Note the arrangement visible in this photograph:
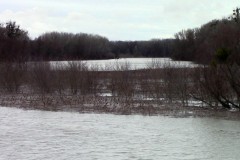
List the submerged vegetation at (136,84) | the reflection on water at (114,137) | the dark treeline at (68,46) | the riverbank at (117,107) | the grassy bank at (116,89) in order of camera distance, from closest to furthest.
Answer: the reflection on water at (114,137), the riverbank at (117,107), the submerged vegetation at (136,84), the grassy bank at (116,89), the dark treeline at (68,46)

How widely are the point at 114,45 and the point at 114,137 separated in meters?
135

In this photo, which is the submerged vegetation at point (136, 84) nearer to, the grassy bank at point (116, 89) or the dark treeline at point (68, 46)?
the grassy bank at point (116, 89)

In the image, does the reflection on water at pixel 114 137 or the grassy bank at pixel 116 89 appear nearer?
the reflection on water at pixel 114 137

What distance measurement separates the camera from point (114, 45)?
489 feet

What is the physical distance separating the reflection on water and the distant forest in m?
5.81

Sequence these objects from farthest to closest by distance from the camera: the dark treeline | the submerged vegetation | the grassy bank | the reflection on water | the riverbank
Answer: the dark treeline < the grassy bank < the submerged vegetation < the riverbank < the reflection on water

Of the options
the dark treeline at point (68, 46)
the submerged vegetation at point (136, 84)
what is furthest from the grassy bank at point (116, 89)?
the dark treeline at point (68, 46)

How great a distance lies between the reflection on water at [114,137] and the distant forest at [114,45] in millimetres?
5806

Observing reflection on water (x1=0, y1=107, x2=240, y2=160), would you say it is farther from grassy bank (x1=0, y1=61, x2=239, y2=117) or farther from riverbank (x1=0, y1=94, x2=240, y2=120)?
grassy bank (x1=0, y1=61, x2=239, y2=117)

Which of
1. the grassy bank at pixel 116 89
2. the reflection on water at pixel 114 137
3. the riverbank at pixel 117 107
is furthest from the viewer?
the grassy bank at pixel 116 89

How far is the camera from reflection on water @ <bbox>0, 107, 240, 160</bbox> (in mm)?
12141

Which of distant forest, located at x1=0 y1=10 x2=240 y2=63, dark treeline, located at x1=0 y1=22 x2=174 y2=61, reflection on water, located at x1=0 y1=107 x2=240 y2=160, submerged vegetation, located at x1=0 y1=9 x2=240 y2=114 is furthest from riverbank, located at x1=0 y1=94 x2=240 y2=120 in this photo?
dark treeline, located at x1=0 y1=22 x2=174 y2=61

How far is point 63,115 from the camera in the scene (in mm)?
20859

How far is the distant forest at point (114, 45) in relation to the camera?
23.1m
